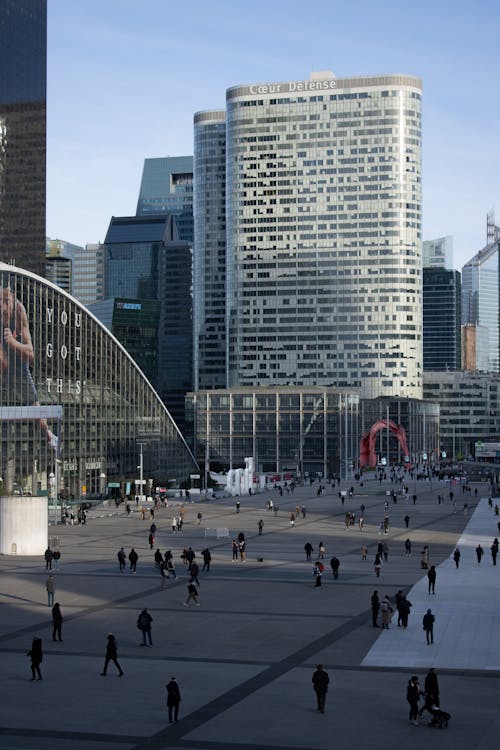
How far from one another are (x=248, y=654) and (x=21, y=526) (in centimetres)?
2998

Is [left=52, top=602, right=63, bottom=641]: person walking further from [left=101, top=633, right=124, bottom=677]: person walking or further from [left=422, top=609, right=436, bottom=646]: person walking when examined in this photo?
[left=422, top=609, right=436, bottom=646]: person walking

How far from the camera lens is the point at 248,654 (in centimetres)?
3509

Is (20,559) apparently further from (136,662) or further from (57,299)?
(57,299)

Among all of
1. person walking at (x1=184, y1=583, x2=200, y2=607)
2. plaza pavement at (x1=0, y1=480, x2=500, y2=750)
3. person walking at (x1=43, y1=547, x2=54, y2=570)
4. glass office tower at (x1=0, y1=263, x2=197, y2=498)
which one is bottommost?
plaza pavement at (x1=0, y1=480, x2=500, y2=750)

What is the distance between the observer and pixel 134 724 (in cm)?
2688

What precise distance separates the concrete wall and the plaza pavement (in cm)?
166

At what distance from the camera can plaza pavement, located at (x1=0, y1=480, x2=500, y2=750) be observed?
26312 millimetres

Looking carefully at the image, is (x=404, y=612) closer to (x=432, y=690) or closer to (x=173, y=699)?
(x=432, y=690)

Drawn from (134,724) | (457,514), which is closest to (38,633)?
(134,724)

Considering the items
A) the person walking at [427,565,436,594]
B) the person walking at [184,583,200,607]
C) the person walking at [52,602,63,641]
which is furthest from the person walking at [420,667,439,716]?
the person walking at [427,565,436,594]

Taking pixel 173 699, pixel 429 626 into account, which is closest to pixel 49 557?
pixel 429 626

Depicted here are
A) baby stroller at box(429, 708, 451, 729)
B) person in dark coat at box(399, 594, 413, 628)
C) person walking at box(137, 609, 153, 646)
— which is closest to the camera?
baby stroller at box(429, 708, 451, 729)

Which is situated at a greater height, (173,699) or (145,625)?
(145,625)

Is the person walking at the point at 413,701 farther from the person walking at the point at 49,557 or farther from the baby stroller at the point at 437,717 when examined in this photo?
the person walking at the point at 49,557
